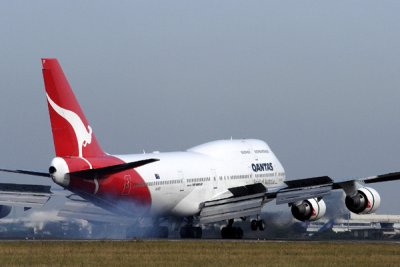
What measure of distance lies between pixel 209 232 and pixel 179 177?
33.0 ft

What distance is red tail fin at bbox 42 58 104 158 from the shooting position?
194 ft

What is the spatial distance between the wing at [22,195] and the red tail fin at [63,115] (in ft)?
13.3

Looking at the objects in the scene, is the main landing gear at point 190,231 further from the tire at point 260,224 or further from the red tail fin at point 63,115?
the red tail fin at point 63,115

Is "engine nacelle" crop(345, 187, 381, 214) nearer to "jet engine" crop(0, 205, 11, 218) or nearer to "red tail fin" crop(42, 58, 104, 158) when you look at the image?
"red tail fin" crop(42, 58, 104, 158)

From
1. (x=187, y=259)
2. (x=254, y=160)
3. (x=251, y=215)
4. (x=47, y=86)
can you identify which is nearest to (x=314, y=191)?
(x=251, y=215)

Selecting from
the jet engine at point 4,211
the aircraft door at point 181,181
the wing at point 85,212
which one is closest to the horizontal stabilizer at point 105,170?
the wing at point 85,212

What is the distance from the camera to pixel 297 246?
174 ft

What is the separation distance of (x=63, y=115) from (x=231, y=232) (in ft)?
47.9

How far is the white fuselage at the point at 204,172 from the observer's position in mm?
66312

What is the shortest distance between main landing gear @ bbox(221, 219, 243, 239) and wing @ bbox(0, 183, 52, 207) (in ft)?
38.0

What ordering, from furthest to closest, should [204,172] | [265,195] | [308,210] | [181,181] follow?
[204,172]
[181,181]
[265,195]
[308,210]

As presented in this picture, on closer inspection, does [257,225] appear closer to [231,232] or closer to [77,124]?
[231,232]

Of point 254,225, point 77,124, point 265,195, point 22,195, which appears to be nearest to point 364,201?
point 265,195

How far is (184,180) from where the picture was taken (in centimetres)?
6825
